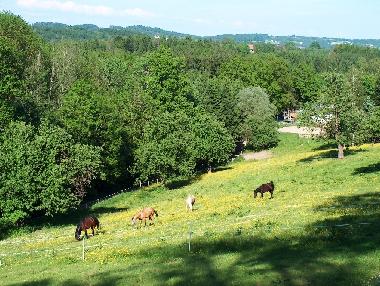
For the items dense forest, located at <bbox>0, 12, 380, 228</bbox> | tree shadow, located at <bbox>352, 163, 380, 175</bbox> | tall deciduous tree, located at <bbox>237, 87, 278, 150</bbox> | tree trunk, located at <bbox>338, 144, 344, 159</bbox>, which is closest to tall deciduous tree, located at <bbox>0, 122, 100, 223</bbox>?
dense forest, located at <bbox>0, 12, 380, 228</bbox>

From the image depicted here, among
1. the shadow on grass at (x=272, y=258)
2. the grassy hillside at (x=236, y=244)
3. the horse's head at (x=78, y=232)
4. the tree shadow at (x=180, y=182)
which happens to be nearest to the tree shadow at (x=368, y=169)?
the grassy hillside at (x=236, y=244)

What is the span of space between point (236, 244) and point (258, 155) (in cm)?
7342

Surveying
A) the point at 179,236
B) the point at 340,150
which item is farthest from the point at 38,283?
the point at 340,150

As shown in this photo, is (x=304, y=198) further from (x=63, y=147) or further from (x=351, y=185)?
(x=63, y=147)

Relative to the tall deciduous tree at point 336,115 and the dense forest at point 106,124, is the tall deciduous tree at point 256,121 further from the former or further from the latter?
the tall deciduous tree at point 336,115

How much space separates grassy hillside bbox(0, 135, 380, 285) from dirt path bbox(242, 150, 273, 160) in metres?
44.6

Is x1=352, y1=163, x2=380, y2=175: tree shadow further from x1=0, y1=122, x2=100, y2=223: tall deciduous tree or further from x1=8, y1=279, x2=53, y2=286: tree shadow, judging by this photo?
x1=8, y1=279, x2=53, y2=286: tree shadow

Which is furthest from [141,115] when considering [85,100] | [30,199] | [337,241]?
[337,241]

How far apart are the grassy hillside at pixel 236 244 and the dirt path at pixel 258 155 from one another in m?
44.6

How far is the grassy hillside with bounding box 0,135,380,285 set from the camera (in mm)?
21344

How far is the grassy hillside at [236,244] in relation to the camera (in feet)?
70.0

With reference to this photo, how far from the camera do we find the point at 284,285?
18.8 m

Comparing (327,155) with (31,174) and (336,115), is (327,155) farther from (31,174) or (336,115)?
(31,174)

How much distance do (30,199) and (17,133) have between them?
333 inches
